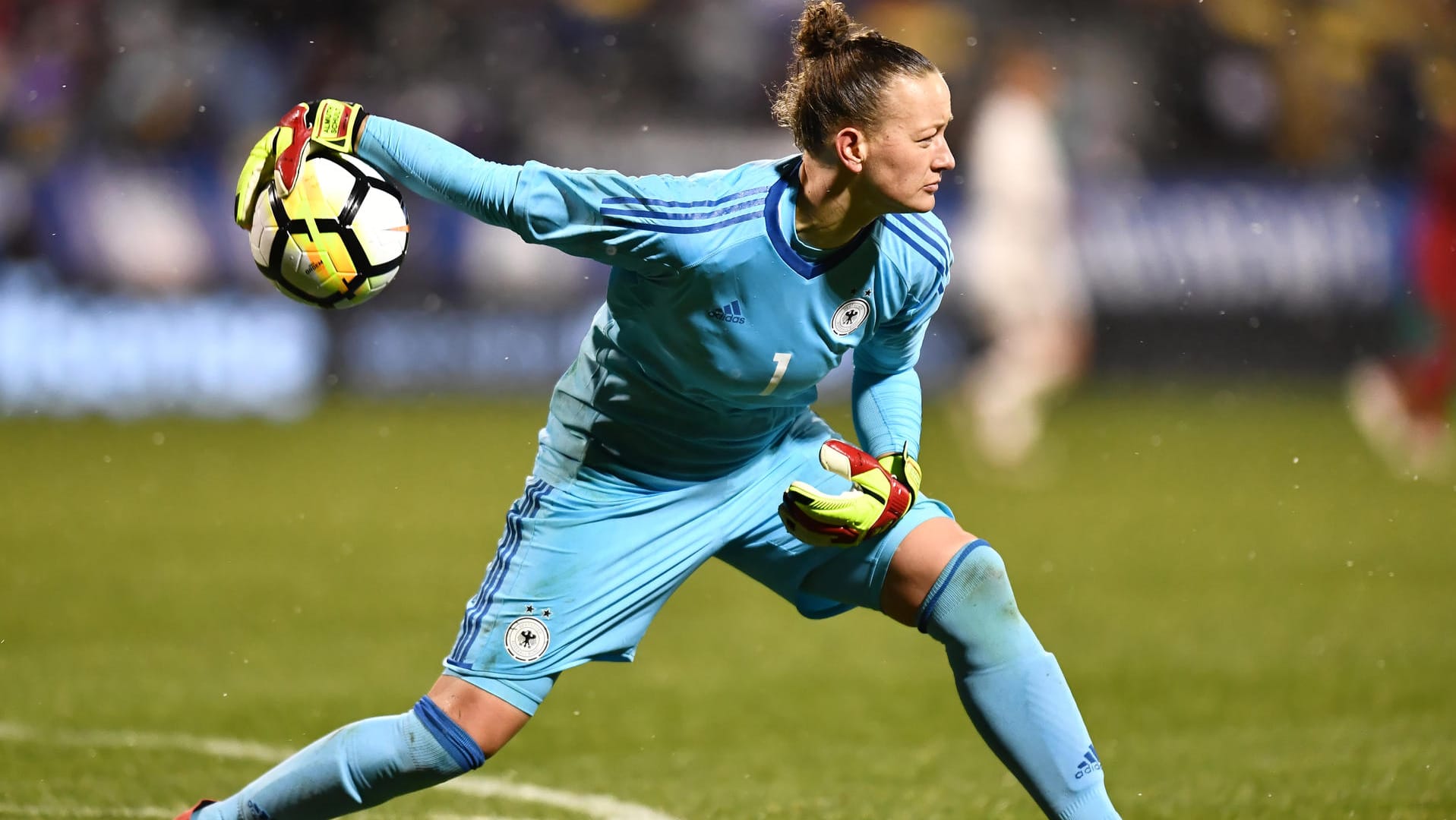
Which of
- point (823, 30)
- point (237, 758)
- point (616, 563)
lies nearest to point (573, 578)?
point (616, 563)

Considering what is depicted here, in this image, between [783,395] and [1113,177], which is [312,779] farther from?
[1113,177]

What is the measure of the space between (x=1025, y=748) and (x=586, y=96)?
12804mm

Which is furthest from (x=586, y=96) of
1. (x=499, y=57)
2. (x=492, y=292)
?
(x=492, y=292)

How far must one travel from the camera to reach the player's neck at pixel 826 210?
12.7 feet

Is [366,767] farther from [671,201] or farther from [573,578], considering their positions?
[671,201]

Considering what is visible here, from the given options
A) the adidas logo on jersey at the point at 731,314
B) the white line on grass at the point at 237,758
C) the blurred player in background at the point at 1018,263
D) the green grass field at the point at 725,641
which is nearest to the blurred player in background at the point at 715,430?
the adidas logo on jersey at the point at 731,314

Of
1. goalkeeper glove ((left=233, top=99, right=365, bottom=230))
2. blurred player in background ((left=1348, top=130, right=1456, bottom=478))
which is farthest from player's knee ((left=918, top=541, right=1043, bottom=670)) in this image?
blurred player in background ((left=1348, top=130, right=1456, bottom=478))

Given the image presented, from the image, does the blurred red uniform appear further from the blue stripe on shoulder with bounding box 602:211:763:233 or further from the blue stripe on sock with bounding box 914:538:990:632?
the blue stripe on shoulder with bounding box 602:211:763:233

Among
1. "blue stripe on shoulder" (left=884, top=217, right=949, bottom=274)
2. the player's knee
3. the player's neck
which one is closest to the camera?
the player's neck

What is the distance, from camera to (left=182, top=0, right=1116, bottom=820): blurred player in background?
377 cm

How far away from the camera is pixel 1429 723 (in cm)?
596

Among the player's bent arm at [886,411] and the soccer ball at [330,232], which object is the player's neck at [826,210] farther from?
the soccer ball at [330,232]

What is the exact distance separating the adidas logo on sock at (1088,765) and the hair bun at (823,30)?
175cm

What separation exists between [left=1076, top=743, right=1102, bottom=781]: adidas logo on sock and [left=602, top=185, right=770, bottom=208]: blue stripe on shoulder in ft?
5.01
